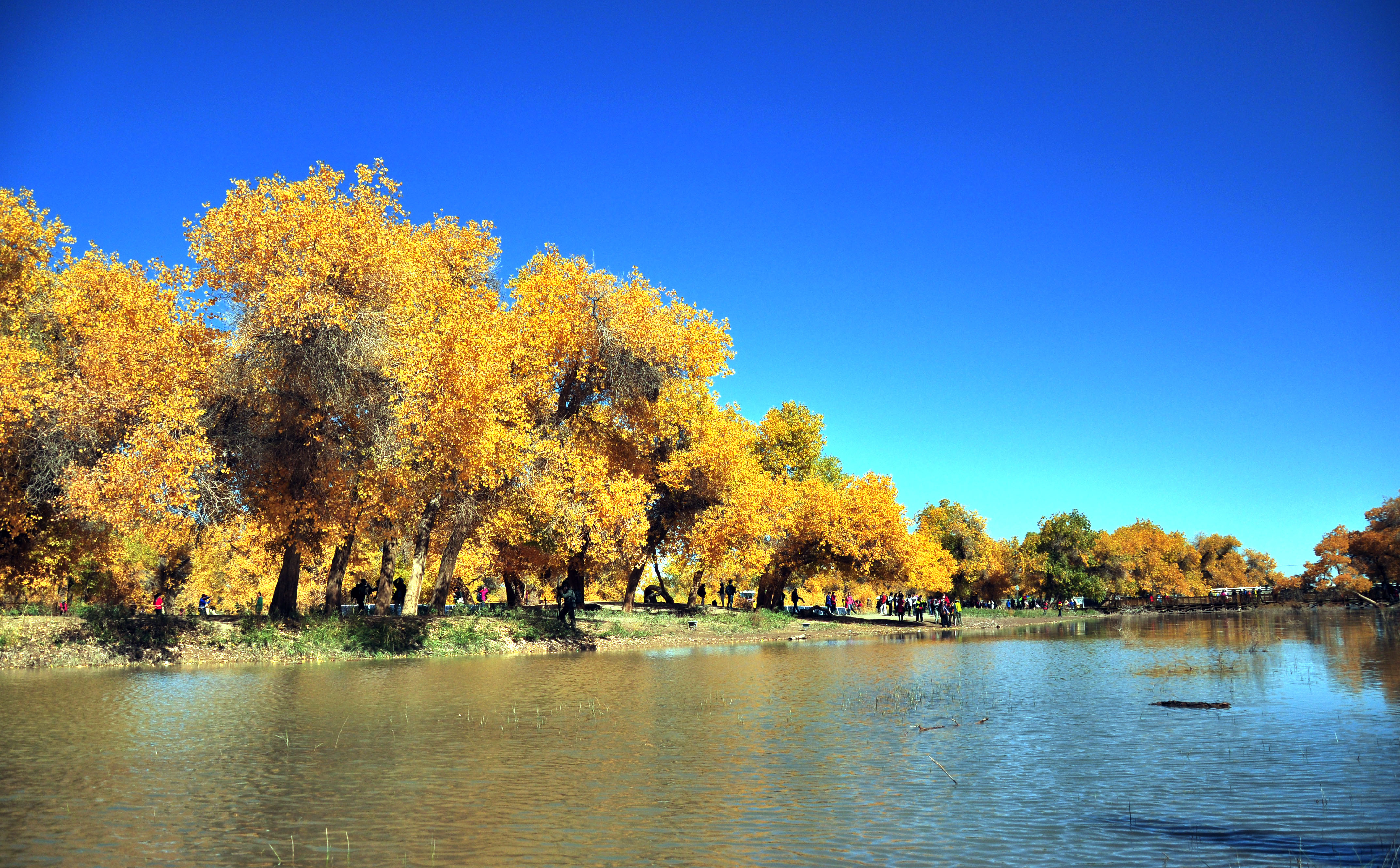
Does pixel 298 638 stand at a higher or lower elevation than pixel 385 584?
lower

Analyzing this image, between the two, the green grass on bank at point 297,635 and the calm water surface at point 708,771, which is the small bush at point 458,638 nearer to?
the green grass on bank at point 297,635

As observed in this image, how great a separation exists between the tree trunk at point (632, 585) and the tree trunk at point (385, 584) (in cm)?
1131

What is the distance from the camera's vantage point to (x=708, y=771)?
10078mm

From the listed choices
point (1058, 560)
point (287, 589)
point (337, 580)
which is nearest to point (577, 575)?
point (337, 580)

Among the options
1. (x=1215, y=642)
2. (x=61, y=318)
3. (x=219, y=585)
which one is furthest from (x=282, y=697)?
(x=219, y=585)

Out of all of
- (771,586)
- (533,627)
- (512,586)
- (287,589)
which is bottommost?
(533,627)

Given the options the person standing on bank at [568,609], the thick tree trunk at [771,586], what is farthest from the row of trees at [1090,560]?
the person standing on bank at [568,609]

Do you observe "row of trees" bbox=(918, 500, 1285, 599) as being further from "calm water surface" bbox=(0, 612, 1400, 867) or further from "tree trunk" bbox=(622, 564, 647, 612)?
"calm water surface" bbox=(0, 612, 1400, 867)

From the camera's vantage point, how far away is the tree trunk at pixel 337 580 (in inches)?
1286

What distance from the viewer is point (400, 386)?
2603 cm

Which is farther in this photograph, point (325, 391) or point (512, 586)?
point (512, 586)

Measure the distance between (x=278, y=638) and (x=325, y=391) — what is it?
730 cm

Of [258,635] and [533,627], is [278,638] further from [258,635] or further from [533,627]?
[533,627]

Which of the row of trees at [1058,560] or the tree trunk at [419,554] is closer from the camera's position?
the tree trunk at [419,554]
